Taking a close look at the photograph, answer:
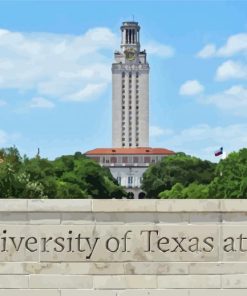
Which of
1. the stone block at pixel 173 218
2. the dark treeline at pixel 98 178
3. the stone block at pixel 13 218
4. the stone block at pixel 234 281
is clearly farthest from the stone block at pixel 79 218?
the dark treeline at pixel 98 178

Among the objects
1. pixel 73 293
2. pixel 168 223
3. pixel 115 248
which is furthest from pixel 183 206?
pixel 73 293

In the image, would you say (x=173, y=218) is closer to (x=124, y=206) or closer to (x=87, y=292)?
(x=124, y=206)

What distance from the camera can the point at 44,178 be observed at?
6544 cm

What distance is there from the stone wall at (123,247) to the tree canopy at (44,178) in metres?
A: 30.5

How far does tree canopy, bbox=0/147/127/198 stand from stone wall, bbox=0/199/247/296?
100ft

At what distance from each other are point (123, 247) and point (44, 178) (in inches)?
2029

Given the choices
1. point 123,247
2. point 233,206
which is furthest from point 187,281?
point 233,206

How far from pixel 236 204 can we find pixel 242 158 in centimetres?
5411

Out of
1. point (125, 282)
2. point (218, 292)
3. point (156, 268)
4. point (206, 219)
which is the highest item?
point (206, 219)

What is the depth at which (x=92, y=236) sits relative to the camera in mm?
14234

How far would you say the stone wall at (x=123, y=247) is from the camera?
46.4 feet

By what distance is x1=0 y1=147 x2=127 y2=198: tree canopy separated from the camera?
4653cm

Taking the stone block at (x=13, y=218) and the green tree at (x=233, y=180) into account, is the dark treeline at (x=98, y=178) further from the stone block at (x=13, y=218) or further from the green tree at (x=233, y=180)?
the stone block at (x=13, y=218)

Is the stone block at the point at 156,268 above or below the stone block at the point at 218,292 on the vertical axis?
above
